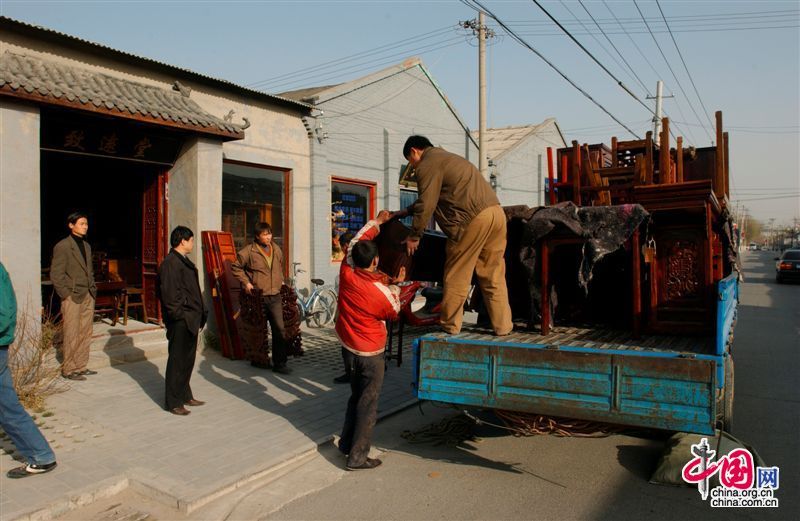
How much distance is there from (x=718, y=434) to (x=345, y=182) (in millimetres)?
10348

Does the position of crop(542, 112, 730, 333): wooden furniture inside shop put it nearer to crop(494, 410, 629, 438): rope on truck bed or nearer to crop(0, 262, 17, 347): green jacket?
crop(494, 410, 629, 438): rope on truck bed

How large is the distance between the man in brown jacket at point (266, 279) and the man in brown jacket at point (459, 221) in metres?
3.33

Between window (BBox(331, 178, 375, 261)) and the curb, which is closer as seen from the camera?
the curb

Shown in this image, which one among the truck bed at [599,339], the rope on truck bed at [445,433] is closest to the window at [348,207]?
the rope on truck bed at [445,433]

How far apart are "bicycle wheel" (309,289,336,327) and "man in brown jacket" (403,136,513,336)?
713 centimetres

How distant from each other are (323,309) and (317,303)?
231mm

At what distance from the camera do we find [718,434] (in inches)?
171

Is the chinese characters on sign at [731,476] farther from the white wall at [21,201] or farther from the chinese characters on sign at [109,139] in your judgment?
the chinese characters on sign at [109,139]

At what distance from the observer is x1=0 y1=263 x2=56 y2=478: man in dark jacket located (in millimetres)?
4188

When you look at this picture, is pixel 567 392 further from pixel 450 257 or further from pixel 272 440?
pixel 272 440

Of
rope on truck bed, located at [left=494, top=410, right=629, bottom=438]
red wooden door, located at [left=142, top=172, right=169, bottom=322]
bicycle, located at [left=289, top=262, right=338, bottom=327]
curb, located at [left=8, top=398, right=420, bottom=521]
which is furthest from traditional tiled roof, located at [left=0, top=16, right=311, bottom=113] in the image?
rope on truck bed, located at [left=494, top=410, right=629, bottom=438]

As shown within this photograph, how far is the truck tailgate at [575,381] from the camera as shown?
3600 mm

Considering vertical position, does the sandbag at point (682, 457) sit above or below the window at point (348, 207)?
below

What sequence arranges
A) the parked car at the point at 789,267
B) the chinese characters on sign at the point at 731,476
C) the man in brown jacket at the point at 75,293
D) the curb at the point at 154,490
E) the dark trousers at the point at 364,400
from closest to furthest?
1. the curb at the point at 154,490
2. the chinese characters on sign at the point at 731,476
3. the dark trousers at the point at 364,400
4. the man in brown jacket at the point at 75,293
5. the parked car at the point at 789,267
